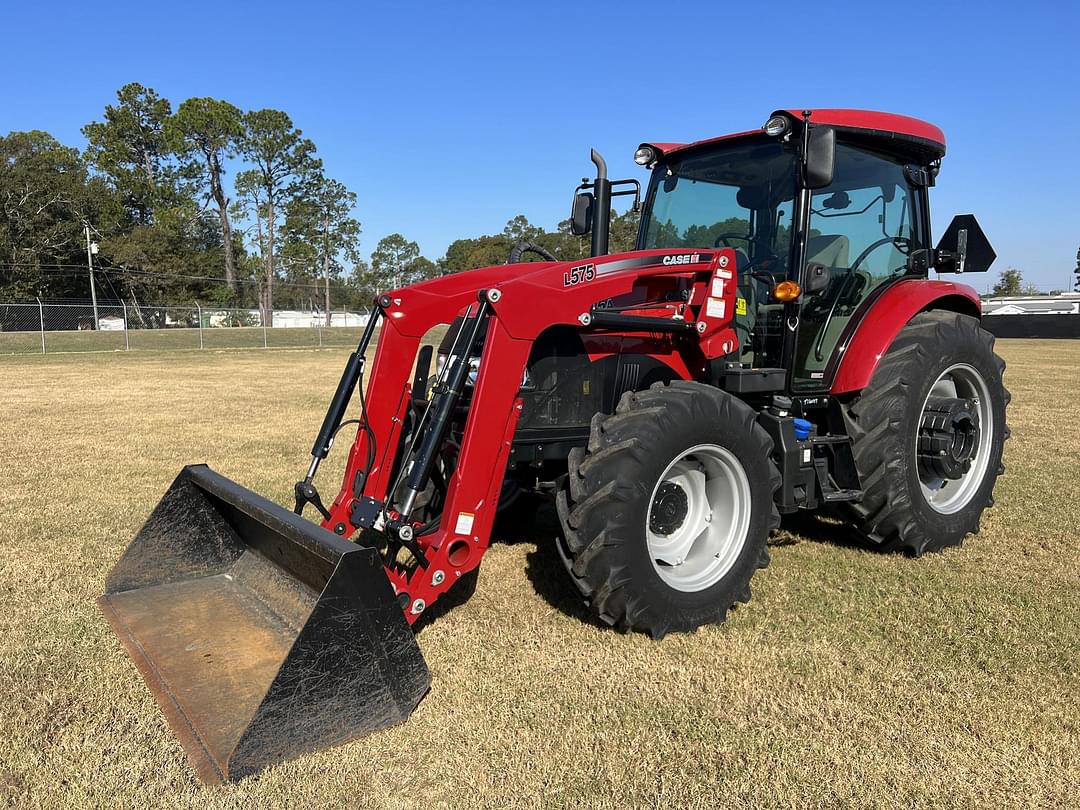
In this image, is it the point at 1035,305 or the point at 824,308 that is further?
the point at 1035,305

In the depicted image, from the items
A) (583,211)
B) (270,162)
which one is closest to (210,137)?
(270,162)

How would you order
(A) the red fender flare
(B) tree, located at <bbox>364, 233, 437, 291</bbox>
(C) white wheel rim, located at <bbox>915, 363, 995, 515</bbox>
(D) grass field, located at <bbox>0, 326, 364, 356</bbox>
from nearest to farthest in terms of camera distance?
(A) the red fender flare, (C) white wheel rim, located at <bbox>915, 363, 995, 515</bbox>, (D) grass field, located at <bbox>0, 326, 364, 356</bbox>, (B) tree, located at <bbox>364, 233, 437, 291</bbox>

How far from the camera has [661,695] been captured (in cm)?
300

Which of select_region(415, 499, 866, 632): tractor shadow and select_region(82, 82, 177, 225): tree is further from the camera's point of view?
select_region(82, 82, 177, 225): tree

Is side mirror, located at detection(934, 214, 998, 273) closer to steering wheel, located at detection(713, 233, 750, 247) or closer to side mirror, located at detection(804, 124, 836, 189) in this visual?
steering wheel, located at detection(713, 233, 750, 247)

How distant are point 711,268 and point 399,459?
188 cm

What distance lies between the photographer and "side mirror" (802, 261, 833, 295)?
432cm

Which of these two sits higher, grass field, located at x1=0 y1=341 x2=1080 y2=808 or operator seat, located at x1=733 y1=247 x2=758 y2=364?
operator seat, located at x1=733 y1=247 x2=758 y2=364

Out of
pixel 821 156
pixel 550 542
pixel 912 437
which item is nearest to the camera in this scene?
pixel 821 156

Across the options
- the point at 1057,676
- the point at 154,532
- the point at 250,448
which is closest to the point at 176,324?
the point at 250,448

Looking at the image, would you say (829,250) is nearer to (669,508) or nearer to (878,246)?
(878,246)

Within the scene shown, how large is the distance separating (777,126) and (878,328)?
4.36 feet

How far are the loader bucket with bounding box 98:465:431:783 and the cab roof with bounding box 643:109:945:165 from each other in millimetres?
3240

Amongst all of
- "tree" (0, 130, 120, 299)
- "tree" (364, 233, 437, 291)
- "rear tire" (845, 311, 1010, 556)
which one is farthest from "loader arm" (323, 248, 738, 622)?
"tree" (364, 233, 437, 291)
